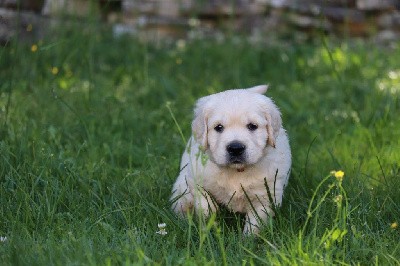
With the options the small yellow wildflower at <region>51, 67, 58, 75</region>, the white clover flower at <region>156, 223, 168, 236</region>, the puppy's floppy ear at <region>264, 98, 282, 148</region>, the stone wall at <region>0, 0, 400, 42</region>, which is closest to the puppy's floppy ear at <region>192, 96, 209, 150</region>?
the puppy's floppy ear at <region>264, 98, 282, 148</region>

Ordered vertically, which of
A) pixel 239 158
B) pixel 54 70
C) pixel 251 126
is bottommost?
pixel 54 70

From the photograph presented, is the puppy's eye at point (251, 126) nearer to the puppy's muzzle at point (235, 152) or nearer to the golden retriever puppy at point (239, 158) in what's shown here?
the golden retriever puppy at point (239, 158)

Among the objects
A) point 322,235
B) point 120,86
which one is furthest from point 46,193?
point 120,86

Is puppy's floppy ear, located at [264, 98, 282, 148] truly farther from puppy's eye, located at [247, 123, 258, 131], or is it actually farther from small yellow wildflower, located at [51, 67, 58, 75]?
small yellow wildflower, located at [51, 67, 58, 75]

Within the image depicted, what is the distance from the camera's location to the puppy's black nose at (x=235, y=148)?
3.75 meters

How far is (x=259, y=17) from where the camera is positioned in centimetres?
862

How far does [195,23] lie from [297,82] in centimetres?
146

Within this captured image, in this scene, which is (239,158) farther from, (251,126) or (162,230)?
(162,230)

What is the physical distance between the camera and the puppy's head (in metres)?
3.78

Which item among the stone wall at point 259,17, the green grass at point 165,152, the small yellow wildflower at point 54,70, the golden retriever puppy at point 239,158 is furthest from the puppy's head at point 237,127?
the stone wall at point 259,17

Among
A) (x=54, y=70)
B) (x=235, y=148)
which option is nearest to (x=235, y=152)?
(x=235, y=148)

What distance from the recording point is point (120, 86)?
664 cm

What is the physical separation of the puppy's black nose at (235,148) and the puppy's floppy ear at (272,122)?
193 mm

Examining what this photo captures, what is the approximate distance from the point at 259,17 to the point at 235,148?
5.03 meters
